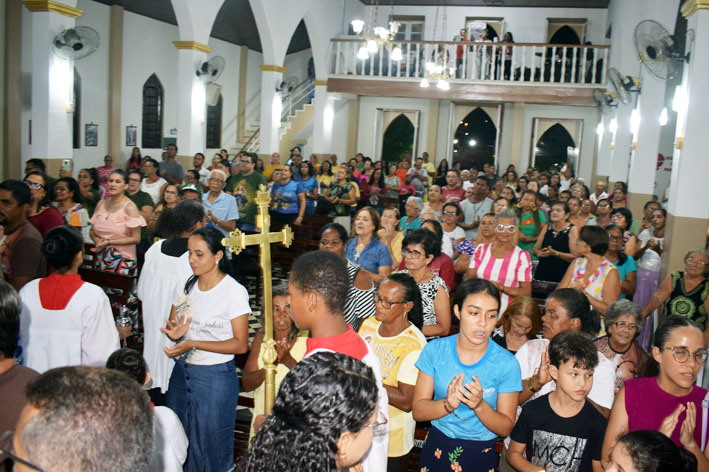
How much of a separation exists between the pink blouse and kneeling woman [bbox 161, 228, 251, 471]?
253 cm

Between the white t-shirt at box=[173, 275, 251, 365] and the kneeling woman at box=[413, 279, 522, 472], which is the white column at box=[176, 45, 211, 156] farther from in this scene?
the kneeling woman at box=[413, 279, 522, 472]

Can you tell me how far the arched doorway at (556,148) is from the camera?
19531 mm

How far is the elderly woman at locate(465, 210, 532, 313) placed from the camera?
5.09 metres

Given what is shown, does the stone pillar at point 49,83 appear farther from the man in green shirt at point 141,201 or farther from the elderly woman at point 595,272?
the elderly woman at point 595,272

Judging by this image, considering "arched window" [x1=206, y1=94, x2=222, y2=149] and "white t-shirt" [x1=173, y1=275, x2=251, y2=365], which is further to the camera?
"arched window" [x1=206, y1=94, x2=222, y2=149]

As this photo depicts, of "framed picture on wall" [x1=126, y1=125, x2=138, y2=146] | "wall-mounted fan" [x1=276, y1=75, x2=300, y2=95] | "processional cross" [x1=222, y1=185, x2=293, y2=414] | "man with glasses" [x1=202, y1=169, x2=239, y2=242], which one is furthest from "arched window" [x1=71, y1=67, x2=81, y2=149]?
"processional cross" [x1=222, y1=185, x2=293, y2=414]

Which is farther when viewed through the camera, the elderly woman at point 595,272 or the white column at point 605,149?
the white column at point 605,149

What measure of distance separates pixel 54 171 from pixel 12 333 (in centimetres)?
744

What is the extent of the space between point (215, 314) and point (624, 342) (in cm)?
223

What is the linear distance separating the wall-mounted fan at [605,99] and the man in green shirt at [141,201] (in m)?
11.0

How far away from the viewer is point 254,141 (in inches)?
794

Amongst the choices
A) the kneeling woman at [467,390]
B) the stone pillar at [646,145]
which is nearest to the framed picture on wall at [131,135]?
the stone pillar at [646,145]

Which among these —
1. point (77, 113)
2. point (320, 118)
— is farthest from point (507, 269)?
point (320, 118)

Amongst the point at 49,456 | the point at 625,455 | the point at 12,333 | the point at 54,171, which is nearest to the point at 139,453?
the point at 49,456
